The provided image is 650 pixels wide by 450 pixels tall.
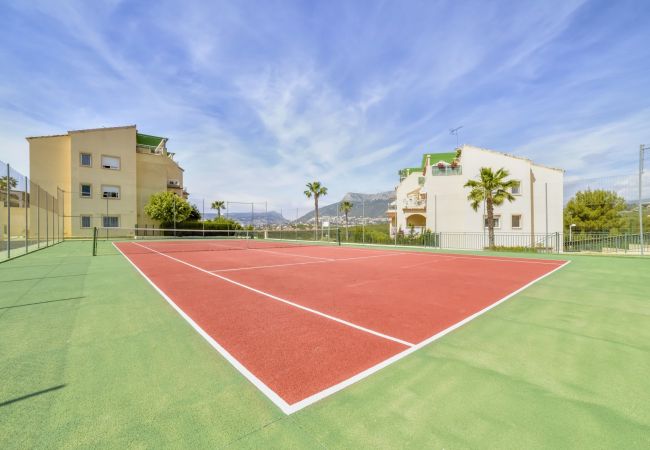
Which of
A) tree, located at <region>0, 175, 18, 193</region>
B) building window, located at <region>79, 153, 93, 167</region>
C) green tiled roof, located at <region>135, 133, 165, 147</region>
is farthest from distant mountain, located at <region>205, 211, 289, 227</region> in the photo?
tree, located at <region>0, 175, 18, 193</region>

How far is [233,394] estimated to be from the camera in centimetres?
262

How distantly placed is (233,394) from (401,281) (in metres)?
6.35

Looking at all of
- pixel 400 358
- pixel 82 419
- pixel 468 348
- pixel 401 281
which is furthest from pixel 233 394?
pixel 401 281

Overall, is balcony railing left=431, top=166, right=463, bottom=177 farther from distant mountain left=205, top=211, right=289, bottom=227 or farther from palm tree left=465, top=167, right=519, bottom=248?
distant mountain left=205, top=211, right=289, bottom=227

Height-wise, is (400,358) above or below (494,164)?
below

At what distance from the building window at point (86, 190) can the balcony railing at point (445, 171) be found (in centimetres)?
3955

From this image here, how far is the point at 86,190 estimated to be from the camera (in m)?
34.5

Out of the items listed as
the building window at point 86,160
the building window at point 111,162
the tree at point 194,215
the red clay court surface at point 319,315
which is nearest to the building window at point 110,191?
the building window at point 111,162

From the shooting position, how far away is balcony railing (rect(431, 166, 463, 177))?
31.3 meters

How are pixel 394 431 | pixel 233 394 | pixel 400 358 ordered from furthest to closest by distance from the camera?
pixel 400 358 < pixel 233 394 < pixel 394 431

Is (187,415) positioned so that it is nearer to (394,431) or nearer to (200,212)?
(394,431)

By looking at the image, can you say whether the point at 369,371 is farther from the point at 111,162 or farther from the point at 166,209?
the point at 111,162

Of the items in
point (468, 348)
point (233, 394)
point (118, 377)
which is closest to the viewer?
point (233, 394)

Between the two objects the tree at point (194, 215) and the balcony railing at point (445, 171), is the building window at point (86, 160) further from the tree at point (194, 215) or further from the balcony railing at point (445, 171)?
the balcony railing at point (445, 171)
